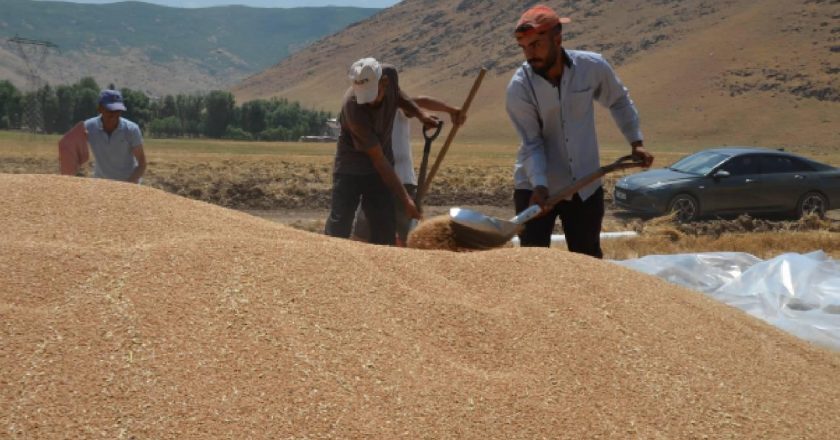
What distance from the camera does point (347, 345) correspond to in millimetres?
2764

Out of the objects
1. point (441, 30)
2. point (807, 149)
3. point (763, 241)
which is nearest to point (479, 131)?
point (807, 149)

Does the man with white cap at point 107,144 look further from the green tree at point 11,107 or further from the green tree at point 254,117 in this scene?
the green tree at point 254,117

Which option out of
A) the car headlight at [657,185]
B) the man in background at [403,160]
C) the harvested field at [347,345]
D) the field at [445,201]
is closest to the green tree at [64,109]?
the field at [445,201]

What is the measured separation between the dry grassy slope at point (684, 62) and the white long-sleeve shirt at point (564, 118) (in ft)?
179

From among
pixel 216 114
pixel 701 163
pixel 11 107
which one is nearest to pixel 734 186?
pixel 701 163

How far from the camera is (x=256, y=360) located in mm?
2615

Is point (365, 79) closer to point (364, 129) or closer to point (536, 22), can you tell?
point (364, 129)

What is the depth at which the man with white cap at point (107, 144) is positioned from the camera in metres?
5.57

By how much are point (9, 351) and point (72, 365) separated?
0.55 ft

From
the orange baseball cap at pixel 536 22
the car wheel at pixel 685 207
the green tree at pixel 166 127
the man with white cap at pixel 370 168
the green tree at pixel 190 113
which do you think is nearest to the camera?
the orange baseball cap at pixel 536 22

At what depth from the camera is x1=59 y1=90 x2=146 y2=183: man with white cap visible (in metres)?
5.57

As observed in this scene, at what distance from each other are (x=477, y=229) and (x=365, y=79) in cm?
98

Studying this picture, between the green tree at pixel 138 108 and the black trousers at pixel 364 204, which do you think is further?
the green tree at pixel 138 108

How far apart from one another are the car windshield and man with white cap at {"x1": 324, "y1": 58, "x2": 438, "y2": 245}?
28.9 ft
